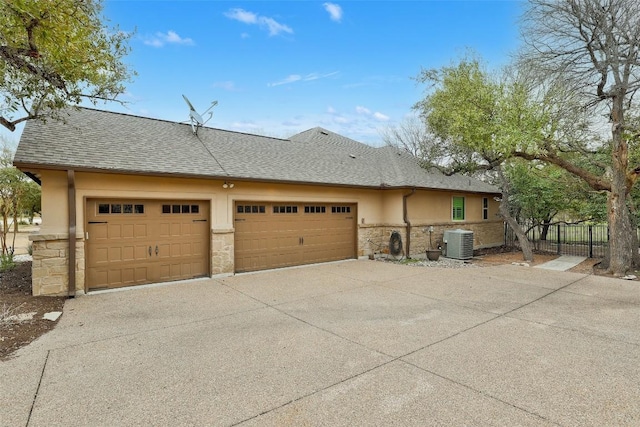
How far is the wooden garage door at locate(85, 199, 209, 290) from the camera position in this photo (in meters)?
7.30

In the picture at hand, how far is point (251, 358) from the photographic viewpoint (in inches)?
157

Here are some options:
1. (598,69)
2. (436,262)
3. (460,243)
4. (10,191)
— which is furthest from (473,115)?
(10,191)

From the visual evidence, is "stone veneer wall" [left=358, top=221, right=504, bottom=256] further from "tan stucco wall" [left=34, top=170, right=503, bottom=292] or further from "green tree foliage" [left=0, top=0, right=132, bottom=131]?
"green tree foliage" [left=0, top=0, right=132, bottom=131]

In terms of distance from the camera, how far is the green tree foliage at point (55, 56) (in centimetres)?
436

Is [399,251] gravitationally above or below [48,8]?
below

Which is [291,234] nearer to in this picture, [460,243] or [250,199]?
[250,199]

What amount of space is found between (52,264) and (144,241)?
1769 millimetres

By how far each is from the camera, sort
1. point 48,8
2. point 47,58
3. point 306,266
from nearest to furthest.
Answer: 1. point 48,8
2. point 47,58
3. point 306,266

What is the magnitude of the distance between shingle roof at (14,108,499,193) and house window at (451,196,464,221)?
24.2 inches

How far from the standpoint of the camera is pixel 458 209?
1447 cm

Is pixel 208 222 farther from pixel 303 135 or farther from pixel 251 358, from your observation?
pixel 303 135

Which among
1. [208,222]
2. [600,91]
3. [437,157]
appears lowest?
[208,222]

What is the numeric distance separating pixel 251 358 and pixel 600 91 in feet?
37.6

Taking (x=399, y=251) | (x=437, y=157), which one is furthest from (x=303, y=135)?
(x=399, y=251)
